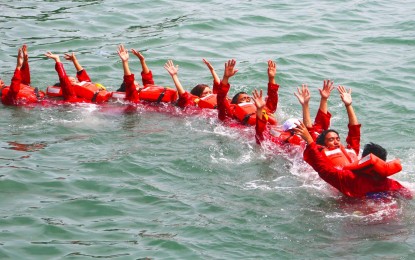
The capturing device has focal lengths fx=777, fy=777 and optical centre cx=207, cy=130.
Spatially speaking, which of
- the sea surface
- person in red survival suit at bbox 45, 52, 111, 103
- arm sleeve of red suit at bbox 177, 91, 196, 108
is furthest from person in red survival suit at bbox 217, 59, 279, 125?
person in red survival suit at bbox 45, 52, 111, 103

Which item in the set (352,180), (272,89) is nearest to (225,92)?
(272,89)

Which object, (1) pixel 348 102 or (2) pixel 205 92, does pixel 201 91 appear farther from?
(1) pixel 348 102

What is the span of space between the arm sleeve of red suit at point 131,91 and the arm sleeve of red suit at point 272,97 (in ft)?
8.19

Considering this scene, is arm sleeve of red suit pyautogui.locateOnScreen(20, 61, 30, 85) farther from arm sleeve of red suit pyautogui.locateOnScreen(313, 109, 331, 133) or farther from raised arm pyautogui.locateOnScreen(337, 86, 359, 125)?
raised arm pyautogui.locateOnScreen(337, 86, 359, 125)

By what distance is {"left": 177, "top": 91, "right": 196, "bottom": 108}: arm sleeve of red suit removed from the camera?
45.1 ft

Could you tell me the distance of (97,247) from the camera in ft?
28.8

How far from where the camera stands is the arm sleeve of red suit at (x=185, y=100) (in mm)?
13758

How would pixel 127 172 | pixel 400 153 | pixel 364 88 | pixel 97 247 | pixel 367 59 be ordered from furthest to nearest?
pixel 367 59
pixel 364 88
pixel 400 153
pixel 127 172
pixel 97 247

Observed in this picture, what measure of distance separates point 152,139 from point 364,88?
507 cm

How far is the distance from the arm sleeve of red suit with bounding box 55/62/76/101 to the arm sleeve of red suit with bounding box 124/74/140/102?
1.00 metres

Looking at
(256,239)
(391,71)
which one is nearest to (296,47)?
(391,71)

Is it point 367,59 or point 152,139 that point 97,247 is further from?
point 367,59

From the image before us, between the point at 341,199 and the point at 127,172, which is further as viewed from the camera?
the point at 127,172

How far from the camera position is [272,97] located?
13.0 meters
